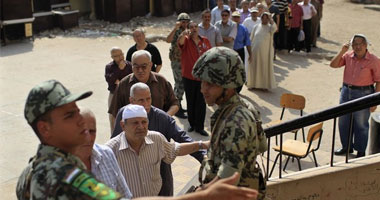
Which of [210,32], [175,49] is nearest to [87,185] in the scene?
[175,49]

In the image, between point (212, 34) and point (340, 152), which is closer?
point (340, 152)

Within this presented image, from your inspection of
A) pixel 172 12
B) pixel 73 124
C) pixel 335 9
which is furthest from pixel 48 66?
pixel 335 9

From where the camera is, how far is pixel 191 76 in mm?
9359

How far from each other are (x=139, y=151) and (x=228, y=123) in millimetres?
1422

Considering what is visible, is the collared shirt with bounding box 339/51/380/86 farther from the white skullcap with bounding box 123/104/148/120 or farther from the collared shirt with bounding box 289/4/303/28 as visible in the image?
the collared shirt with bounding box 289/4/303/28

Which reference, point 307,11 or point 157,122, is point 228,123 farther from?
point 307,11

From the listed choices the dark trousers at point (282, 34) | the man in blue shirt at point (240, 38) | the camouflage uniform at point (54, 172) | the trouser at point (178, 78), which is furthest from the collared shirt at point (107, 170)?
the dark trousers at point (282, 34)

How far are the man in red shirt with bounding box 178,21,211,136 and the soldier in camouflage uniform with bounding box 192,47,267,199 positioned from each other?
221 inches

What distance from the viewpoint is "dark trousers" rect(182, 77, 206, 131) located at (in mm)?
9320

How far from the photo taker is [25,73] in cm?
1336

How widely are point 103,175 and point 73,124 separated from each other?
1.25 meters

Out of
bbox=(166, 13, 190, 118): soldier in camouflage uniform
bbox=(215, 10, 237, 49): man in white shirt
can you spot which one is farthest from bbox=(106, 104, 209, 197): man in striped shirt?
bbox=(215, 10, 237, 49): man in white shirt

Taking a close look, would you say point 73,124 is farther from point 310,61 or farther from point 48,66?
point 310,61

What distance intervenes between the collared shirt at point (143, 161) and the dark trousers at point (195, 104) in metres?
4.54
